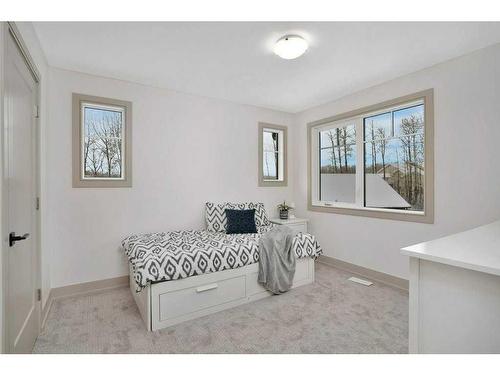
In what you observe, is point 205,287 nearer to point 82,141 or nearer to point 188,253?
point 188,253

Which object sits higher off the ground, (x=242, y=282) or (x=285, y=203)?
(x=285, y=203)

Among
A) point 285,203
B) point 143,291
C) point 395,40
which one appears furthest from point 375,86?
point 143,291

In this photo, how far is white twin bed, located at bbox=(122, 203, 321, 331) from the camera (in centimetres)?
228

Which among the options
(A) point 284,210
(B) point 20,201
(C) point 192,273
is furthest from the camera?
(A) point 284,210

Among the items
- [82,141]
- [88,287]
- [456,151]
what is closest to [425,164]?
[456,151]

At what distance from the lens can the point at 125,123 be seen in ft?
10.7

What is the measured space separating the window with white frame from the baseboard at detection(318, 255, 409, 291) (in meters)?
1.48

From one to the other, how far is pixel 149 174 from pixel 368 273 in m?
3.13

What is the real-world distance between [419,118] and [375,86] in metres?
0.70

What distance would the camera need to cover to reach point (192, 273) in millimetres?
2426

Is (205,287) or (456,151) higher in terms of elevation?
(456,151)

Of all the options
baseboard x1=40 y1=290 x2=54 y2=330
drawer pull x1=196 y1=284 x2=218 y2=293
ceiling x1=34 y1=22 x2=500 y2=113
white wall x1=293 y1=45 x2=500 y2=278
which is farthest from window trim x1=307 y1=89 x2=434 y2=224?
baseboard x1=40 y1=290 x2=54 y2=330
